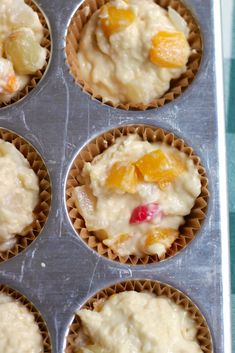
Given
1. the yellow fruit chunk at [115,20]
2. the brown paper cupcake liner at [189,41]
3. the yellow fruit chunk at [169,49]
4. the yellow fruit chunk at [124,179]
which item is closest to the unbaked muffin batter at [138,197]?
the yellow fruit chunk at [124,179]

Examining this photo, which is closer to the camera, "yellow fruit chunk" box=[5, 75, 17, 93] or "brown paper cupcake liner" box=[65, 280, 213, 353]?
"brown paper cupcake liner" box=[65, 280, 213, 353]

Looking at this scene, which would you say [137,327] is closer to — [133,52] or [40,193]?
[40,193]

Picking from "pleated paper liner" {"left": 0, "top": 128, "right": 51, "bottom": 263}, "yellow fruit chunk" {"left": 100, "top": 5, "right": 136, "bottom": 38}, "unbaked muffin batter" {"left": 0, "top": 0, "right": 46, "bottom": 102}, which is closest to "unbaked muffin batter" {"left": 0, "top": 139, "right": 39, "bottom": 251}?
"pleated paper liner" {"left": 0, "top": 128, "right": 51, "bottom": 263}

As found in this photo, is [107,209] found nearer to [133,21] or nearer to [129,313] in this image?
[129,313]

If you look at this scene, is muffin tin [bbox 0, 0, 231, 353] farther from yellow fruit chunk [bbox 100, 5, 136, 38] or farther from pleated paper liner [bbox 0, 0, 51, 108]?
yellow fruit chunk [bbox 100, 5, 136, 38]

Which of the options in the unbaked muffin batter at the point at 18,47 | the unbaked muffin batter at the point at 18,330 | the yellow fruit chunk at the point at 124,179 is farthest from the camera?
the unbaked muffin batter at the point at 18,47

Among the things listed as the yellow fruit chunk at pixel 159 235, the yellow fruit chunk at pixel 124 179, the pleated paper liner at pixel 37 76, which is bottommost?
the yellow fruit chunk at pixel 159 235

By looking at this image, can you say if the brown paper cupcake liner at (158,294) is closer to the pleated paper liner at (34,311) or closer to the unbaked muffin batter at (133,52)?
the pleated paper liner at (34,311)
